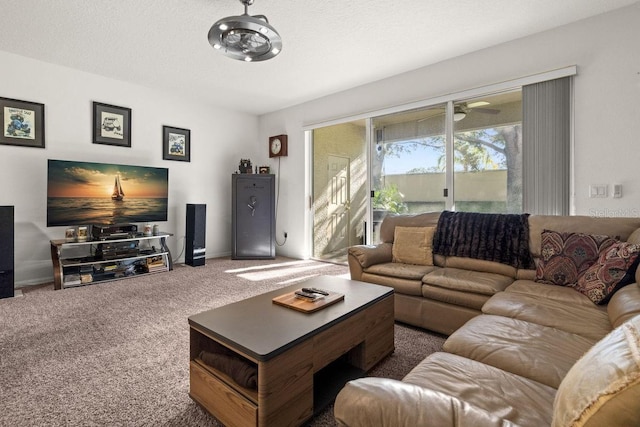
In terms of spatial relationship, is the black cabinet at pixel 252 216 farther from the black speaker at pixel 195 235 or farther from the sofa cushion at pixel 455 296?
the sofa cushion at pixel 455 296

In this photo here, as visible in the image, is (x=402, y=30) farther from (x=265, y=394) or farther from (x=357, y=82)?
(x=265, y=394)

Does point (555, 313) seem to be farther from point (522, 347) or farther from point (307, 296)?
point (307, 296)

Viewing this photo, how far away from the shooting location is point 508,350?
1.27 meters

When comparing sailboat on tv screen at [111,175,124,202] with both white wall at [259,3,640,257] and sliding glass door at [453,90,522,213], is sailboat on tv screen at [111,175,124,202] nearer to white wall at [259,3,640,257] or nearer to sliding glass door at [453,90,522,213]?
sliding glass door at [453,90,522,213]

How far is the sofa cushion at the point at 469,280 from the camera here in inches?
86.1

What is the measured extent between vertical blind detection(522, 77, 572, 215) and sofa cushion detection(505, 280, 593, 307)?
1122 mm

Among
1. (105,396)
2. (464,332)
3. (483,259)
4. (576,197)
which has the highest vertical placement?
(576,197)

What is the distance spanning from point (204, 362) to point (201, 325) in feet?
0.69

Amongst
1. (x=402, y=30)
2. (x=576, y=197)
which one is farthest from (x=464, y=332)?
(x=402, y=30)

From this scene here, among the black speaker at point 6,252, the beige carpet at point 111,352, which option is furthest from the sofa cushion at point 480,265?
the black speaker at point 6,252

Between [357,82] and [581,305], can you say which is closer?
[581,305]

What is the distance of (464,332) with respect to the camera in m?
1.46

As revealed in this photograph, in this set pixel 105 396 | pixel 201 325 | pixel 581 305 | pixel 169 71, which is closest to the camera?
pixel 201 325

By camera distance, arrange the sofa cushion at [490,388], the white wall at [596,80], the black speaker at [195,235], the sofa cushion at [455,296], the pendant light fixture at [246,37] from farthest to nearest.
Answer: the black speaker at [195,235] → the white wall at [596,80] → the sofa cushion at [455,296] → the pendant light fixture at [246,37] → the sofa cushion at [490,388]
